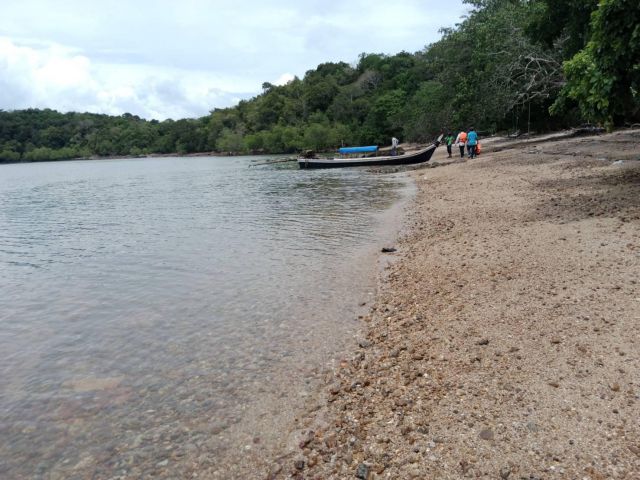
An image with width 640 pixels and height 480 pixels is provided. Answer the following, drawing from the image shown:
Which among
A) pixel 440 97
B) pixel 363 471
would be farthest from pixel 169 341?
pixel 440 97

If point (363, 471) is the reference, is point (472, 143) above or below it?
above

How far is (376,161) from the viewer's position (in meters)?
37.6

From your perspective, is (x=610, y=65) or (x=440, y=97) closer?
(x=610, y=65)

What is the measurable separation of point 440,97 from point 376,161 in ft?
36.1

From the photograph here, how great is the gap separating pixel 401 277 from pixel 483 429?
15.6ft

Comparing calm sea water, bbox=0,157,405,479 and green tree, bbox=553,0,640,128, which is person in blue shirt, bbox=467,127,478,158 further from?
calm sea water, bbox=0,157,405,479

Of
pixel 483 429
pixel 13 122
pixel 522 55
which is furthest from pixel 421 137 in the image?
pixel 13 122

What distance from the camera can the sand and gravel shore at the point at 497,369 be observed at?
3.18m

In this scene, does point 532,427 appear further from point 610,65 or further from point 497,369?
point 610,65

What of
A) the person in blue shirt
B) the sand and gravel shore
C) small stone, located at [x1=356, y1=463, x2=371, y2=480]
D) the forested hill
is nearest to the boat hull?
the person in blue shirt

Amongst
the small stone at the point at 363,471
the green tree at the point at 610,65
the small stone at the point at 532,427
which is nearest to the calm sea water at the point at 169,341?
the small stone at the point at 363,471

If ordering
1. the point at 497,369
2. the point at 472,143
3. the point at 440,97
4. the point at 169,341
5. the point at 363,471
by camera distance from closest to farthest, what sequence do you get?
the point at 363,471, the point at 497,369, the point at 169,341, the point at 472,143, the point at 440,97

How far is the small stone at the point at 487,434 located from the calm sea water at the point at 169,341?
73.2 inches

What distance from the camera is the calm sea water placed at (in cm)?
420
